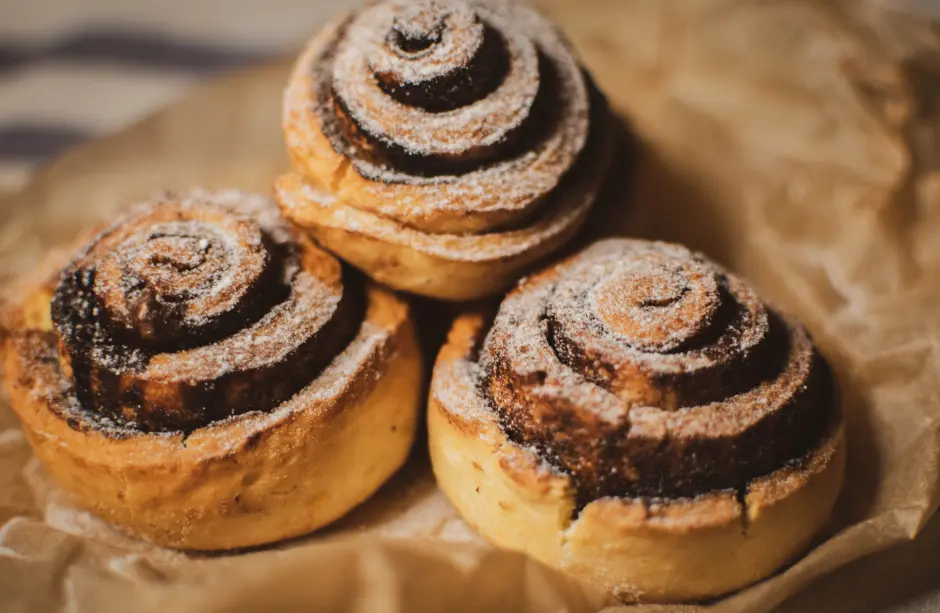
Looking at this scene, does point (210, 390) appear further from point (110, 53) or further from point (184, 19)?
point (184, 19)

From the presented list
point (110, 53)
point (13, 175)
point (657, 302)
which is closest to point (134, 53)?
point (110, 53)

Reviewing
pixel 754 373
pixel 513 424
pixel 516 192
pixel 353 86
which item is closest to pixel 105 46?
pixel 353 86

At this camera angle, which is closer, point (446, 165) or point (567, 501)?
point (567, 501)

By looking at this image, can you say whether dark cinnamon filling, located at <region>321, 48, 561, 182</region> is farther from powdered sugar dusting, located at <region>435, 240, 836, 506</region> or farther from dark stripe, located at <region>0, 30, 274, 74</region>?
dark stripe, located at <region>0, 30, 274, 74</region>

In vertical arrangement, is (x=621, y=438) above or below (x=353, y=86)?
below

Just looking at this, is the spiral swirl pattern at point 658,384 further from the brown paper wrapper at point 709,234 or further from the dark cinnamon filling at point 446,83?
the dark cinnamon filling at point 446,83

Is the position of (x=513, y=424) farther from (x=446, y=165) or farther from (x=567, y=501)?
(x=446, y=165)
